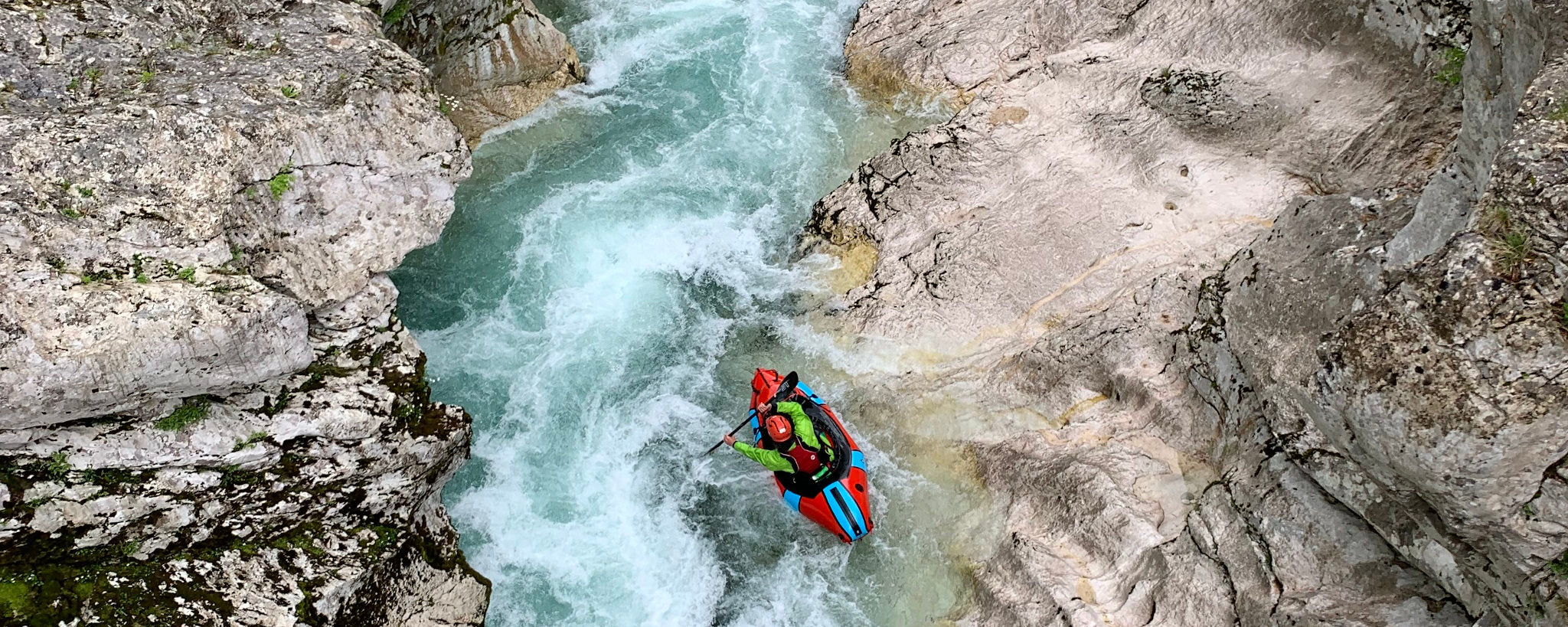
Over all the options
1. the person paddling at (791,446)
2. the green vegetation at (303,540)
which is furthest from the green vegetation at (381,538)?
the person paddling at (791,446)

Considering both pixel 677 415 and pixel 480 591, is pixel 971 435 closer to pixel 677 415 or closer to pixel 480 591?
pixel 677 415

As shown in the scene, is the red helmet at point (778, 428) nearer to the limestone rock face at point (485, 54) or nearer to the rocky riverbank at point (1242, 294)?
the rocky riverbank at point (1242, 294)

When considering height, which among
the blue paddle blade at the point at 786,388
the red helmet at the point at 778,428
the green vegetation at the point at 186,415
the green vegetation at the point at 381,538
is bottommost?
the blue paddle blade at the point at 786,388

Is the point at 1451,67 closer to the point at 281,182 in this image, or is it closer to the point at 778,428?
the point at 778,428

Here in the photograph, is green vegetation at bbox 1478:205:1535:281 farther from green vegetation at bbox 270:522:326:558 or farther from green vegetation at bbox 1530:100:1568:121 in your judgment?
green vegetation at bbox 270:522:326:558

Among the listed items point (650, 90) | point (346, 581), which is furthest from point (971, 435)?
point (650, 90)

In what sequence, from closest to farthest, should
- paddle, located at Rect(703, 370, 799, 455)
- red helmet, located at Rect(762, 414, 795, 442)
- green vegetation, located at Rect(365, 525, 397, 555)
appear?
green vegetation, located at Rect(365, 525, 397, 555) → red helmet, located at Rect(762, 414, 795, 442) → paddle, located at Rect(703, 370, 799, 455)

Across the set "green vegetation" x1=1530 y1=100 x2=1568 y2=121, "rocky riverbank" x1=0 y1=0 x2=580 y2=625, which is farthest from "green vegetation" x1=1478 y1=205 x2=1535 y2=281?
"rocky riverbank" x1=0 y1=0 x2=580 y2=625
